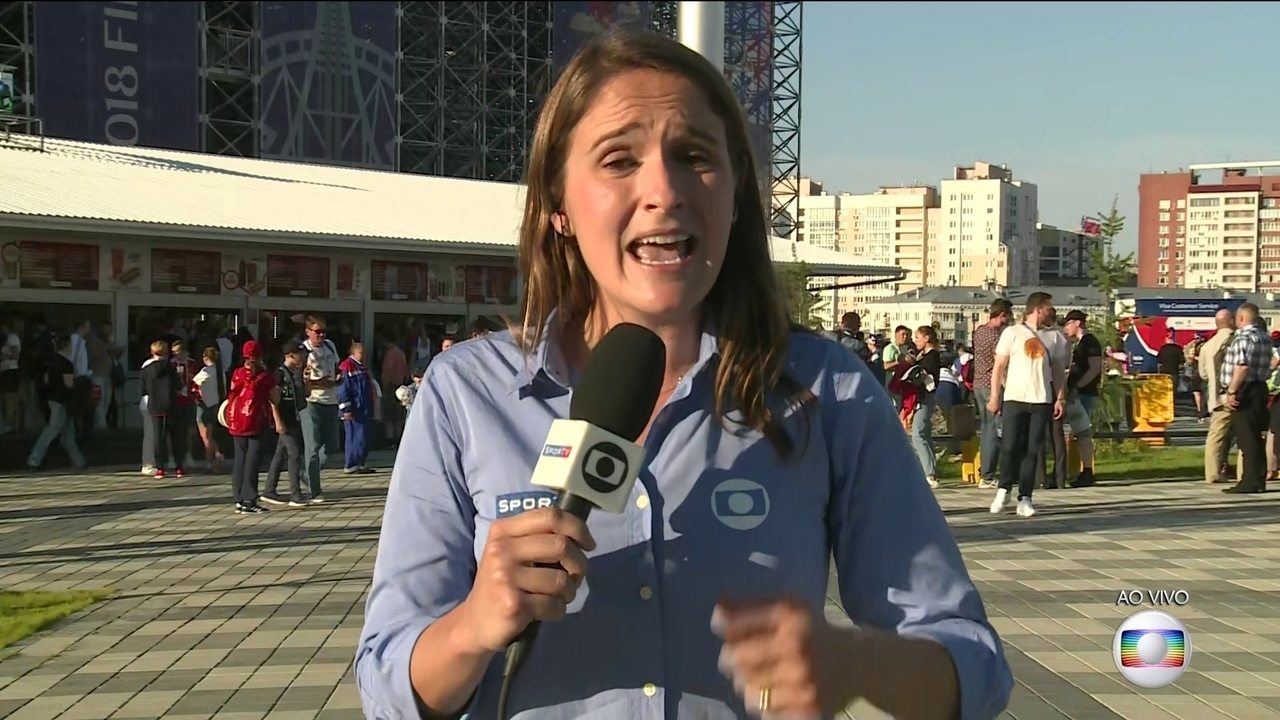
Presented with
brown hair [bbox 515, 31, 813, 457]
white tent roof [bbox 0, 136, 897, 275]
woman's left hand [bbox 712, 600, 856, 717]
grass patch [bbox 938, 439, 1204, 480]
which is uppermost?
white tent roof [bbox 0, 136, 897, 275]

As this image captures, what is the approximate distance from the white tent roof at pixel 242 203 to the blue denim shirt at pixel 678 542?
1373cm

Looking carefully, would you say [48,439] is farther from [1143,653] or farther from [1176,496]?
[1143,653]

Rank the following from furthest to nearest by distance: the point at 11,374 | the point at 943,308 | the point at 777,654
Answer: the point at 943,308 < the point at 11,374 < the point at 777,654

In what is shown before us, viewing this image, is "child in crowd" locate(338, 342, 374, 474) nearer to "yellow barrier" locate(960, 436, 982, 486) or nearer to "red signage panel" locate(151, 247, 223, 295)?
"red signage panel" locate(151, 247, 223, 295)

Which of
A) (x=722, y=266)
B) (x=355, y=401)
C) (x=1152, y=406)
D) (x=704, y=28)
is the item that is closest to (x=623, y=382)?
(x=722, y=266)

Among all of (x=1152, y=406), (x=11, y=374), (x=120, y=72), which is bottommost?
(x=1152, y=406)

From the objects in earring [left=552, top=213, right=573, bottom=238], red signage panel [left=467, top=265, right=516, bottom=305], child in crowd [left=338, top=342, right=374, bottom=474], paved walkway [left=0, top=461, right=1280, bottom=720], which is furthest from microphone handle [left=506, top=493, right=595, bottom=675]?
red signage panel [left=467, top=265, right=516, bottom=305]

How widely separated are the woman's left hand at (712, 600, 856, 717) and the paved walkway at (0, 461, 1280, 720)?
13.9ft

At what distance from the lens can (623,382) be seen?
1.61 metres

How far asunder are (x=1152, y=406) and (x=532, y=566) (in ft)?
58.6

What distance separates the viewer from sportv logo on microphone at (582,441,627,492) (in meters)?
1.48

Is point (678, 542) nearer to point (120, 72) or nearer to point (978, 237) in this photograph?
point (120, 72)

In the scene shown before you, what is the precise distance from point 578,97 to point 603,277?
0.88 ft

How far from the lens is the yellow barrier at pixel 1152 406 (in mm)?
17703
